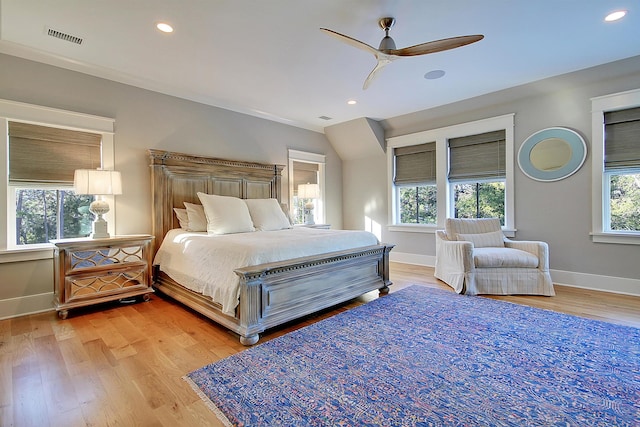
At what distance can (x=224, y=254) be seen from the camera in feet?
8.54

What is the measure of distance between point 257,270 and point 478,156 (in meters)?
4.07

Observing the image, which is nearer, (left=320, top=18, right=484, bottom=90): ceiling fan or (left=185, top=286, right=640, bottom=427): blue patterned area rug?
(left=185, top=286, right=640, bottom=427): blue patterned area rug

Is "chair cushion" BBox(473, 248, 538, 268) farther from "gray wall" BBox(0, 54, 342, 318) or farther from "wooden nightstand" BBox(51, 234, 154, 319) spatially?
"wooden nightstand" BBox(51, 234, 154, 319)

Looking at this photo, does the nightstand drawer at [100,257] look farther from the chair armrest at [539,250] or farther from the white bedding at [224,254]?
the chair armrest at [539,250]

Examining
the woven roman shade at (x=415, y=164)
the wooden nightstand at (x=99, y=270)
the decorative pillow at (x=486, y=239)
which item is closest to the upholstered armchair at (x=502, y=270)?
the decorative pillow at (x=486, y=239)

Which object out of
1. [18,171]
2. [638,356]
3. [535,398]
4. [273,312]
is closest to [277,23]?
[273,312]

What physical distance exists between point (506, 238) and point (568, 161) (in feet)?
4.04

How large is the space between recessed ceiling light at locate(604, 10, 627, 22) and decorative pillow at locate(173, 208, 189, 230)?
4.67 metres

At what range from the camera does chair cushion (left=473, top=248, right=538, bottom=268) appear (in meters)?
3.52

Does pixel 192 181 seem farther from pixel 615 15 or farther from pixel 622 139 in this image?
pixel 622 139

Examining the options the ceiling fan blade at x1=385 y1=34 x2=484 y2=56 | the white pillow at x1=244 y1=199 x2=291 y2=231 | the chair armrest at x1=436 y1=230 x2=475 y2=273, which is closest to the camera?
the ceiling fan blade at x1=385 y1=34 x2=484 y2=56

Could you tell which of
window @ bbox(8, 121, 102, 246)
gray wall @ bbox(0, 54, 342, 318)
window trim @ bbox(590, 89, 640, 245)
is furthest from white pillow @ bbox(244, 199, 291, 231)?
window trim @ bbox(590, 89, 640, 245)

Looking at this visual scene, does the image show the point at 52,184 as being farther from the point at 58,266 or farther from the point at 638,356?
the point at 638,356

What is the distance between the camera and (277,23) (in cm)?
254
